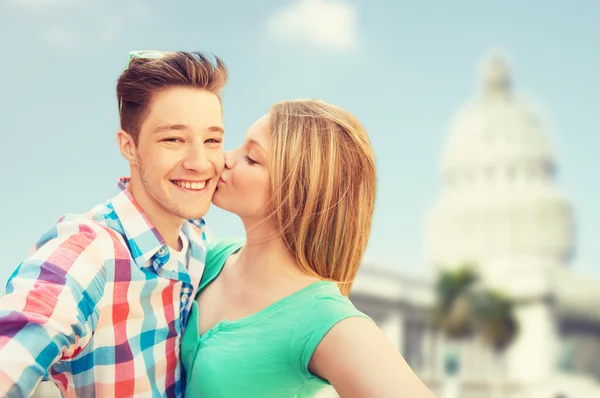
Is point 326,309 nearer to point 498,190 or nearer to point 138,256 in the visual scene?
point 138,256

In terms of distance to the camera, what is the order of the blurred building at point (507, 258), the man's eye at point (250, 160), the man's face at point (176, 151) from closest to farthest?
the man's face at point (176, 151) < the man's eye at point (250, 160) < the blurred building at point (507, 258)

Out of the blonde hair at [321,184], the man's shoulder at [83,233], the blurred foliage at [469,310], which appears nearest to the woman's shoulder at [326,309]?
the blonde hair at [321,184]

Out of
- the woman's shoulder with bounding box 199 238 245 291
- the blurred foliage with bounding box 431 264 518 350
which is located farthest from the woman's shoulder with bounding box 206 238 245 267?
the blurred foliage with bounding box 431 264 518 350

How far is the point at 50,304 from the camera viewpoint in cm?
238

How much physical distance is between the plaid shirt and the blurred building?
28.1m

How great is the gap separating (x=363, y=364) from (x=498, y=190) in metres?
60.8

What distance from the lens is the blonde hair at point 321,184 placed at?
9.68 feet

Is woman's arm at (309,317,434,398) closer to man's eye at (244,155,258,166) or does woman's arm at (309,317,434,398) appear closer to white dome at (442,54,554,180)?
man's eye at (244,155,258,166)

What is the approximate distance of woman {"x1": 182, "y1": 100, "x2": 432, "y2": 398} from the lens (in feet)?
9.08

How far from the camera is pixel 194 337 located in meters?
3.00

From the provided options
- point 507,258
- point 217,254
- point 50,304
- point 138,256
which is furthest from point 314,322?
point 507,258

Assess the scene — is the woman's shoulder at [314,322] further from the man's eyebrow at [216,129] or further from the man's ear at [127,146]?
the man's ear at [127,146]

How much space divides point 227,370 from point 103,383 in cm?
41

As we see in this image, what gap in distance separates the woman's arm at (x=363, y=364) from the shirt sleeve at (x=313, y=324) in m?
0.02
